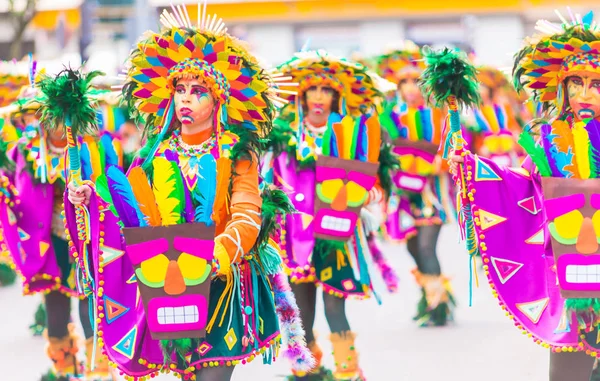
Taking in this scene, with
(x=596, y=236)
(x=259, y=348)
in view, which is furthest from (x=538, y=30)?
(x=259, y=348)

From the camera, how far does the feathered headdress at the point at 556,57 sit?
5.57 m

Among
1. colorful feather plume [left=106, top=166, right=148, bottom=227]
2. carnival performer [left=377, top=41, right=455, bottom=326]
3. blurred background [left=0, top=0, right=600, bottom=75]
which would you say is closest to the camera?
colorful feather plume [left=106, top=166, right=148, bottom=227]

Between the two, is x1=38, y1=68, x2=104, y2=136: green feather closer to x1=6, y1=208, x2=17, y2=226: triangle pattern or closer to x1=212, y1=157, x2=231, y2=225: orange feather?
x1=212, y1=157, x2=231, y2=225: orange feather

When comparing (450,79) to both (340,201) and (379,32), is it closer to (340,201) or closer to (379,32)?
(340,201)

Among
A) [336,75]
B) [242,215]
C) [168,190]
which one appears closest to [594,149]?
[242,215]

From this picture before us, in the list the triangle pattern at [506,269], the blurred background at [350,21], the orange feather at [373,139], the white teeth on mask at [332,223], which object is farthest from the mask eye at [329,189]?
the blurred background at [350,21]

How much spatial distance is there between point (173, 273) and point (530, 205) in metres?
1.88

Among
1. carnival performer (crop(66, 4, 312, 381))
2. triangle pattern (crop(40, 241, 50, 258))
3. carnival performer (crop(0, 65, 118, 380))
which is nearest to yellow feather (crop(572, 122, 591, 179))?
carnival performer (crop(66, 4, 312, 381))

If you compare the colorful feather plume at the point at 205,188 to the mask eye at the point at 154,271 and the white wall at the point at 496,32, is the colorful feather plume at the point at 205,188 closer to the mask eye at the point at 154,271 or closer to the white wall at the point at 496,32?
the mask eye at the point at 154,271

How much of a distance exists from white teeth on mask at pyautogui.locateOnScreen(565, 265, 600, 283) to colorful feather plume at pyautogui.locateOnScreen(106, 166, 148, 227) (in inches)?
75.5

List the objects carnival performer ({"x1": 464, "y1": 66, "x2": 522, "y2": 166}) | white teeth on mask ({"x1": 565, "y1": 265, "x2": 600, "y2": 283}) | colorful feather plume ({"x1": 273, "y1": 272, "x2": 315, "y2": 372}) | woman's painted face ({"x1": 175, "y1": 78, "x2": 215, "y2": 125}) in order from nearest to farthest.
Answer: woman's painted face ({"x1": 175, "y1": 78, "x2": 215, "y2": 125})
white teeth on mask ({"x1": 565, "y1": 265, "x2": 600, "y2": 283})
colorful feather plume ({"x1": 273, "y1": 272, "x2": 315, "y2": 372})
carnival performer ({"x1": 464, "y1": 66, "x2": 522, "y2": 166})

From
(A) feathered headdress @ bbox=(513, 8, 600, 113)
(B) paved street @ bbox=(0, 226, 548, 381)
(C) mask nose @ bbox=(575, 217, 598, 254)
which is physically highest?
(A) feathered headdress @ bbox=(513, 8, 600, 113)

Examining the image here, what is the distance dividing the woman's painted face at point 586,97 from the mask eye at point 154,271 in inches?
87.0

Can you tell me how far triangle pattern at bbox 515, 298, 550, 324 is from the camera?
209 inches
